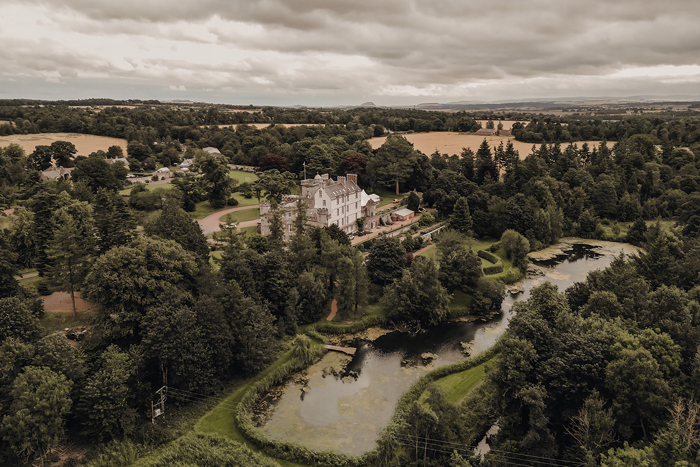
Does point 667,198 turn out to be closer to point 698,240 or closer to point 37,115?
point 698,240

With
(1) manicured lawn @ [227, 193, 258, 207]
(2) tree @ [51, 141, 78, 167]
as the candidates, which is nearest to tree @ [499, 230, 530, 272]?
(1) manicured lawn @ [227, 193, 258, 207]

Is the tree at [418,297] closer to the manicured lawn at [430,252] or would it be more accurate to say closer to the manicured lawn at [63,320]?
the manicured lawn at [430,252]

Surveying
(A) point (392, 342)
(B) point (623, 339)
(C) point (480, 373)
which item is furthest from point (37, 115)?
(B) point (623, 339)

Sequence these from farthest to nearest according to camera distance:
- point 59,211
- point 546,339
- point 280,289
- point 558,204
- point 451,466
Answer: point 558,204
point 59,211
point 280,289
point 546,339
point 451,466

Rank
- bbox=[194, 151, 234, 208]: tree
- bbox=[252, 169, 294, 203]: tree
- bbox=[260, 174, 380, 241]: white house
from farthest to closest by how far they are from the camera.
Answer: bbox=[194, 151, 234, 208]: tree < bbox=[252, 169, 294, 203]: tree < bbox=[260, 174, 380, 241]: white house

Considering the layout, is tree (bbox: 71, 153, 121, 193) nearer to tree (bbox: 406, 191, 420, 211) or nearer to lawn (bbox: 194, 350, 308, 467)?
tree (bbox: 406, 191, 420, 211)

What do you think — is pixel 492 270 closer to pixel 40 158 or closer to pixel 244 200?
pixel 244 200
